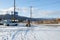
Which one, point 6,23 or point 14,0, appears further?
point 14,0

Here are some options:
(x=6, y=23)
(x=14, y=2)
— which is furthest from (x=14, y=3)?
(x=6, y=23)

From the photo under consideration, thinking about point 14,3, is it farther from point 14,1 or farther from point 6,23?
point 6,23

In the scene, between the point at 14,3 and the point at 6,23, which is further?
the point at 14,3

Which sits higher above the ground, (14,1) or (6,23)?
(14,1)

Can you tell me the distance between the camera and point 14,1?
31.9 metres

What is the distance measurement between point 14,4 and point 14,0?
3.31ft

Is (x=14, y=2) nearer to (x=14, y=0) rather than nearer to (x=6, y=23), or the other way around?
(x=14, y=0)

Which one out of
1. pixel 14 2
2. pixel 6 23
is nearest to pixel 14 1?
pixel 14 2

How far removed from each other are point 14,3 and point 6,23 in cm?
619

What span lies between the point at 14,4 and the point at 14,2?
1.63 feet

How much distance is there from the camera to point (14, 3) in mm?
31938

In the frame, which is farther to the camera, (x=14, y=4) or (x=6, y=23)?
(x=14, y=4)

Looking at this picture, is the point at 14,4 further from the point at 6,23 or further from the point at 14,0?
the point at 6,23

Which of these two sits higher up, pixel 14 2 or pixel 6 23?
pixel 14 2
